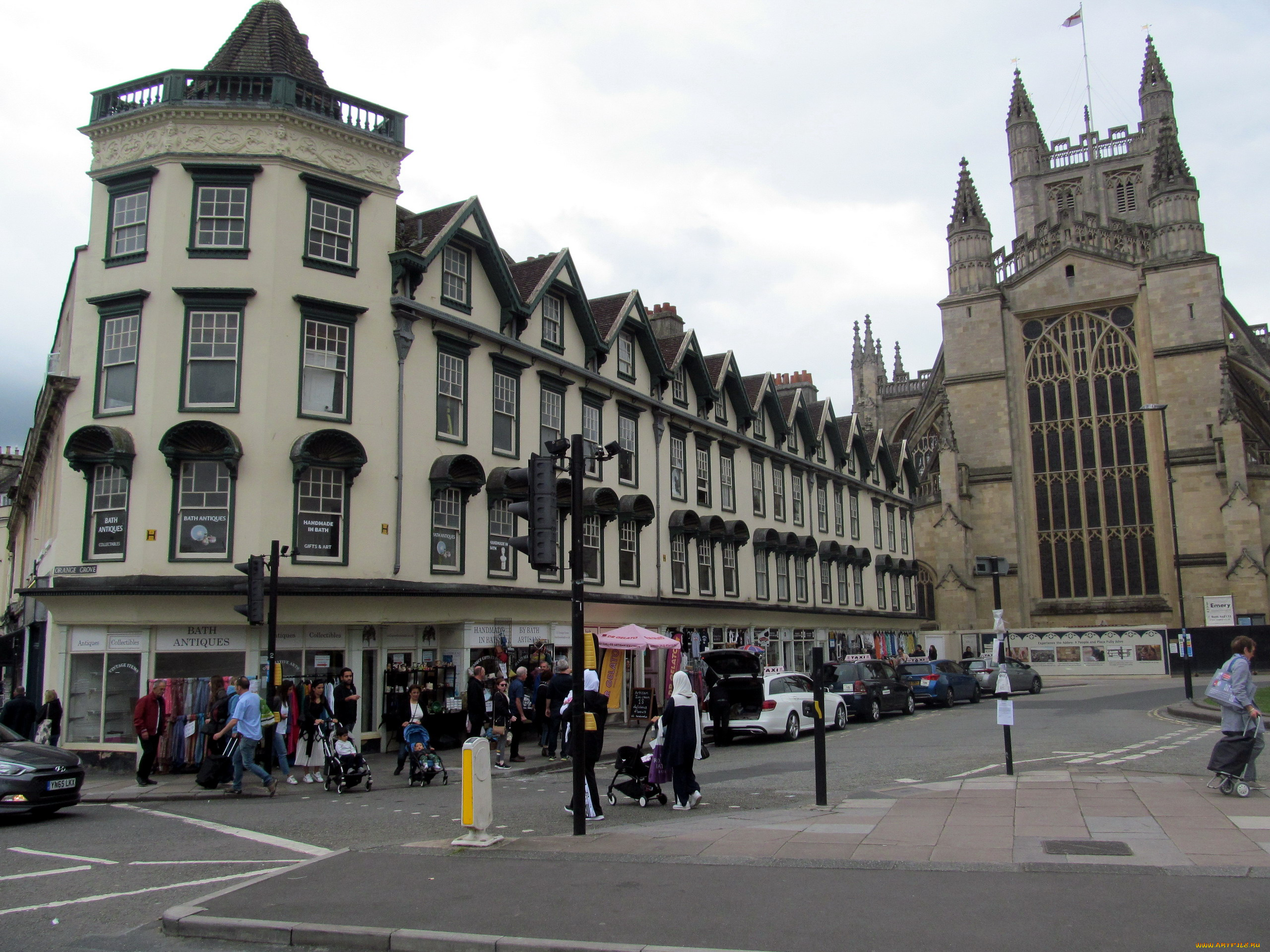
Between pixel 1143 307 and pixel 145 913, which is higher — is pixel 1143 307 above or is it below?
above

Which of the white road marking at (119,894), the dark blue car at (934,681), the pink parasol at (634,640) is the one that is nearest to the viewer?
the white road marking at (119,894)

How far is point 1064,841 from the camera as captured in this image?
9.30 meters

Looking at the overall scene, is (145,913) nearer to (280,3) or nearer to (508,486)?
(508,486)

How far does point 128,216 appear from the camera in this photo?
2023 centimetres

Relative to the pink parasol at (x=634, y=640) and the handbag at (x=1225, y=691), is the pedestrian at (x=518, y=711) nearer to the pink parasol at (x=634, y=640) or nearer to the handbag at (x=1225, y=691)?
the pink parasol at (x=634, y=640)

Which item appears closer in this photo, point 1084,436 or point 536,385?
point 536,385

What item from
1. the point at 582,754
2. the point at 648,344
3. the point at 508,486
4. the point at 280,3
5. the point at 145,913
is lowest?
the point at 145,913

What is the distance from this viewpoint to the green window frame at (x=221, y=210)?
1980 centimetres

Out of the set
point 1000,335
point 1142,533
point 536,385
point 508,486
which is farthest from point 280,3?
point 1142,533

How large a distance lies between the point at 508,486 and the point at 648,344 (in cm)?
1954

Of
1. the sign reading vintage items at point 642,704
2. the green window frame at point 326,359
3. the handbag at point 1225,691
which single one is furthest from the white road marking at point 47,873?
the sign reading vintage items at point 642,704

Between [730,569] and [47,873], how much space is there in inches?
1022

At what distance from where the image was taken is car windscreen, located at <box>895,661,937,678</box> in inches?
1241

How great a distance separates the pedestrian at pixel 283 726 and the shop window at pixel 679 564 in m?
14.0
